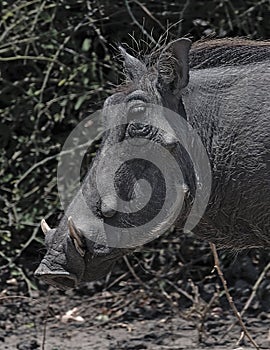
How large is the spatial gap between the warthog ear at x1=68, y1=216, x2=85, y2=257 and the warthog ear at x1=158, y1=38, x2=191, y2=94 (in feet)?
1.46

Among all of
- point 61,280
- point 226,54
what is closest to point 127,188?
point 61,280

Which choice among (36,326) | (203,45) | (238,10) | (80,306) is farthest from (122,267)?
(203,45)

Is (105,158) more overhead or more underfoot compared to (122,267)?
more overhead

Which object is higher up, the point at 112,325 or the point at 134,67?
the point at 134,67

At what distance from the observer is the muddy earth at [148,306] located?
458cm

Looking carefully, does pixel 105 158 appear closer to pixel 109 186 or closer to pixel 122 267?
pixel 109 186

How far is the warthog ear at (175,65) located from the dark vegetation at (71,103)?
240 centimetres

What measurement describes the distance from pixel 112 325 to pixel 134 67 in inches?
90.4

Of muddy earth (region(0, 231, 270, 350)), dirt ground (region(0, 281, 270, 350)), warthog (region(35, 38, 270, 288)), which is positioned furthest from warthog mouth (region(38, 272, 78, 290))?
muddy earth (region(0, 231, 270, 350))

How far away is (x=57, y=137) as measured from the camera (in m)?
5.45

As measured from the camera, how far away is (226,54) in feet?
9.32

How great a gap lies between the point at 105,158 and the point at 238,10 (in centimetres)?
262

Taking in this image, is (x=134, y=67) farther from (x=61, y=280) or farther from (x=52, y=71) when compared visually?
(x=52, y=71)

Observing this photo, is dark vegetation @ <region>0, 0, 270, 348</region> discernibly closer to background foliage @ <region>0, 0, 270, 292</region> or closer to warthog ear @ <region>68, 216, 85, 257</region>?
background foliage @ <region>0, 0, 270, 292</region>
